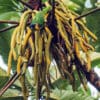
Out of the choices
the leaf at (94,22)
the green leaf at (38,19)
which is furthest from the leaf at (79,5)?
the green leaf at (38,19)

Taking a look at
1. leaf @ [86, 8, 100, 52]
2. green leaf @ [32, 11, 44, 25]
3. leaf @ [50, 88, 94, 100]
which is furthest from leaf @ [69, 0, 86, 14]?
green leaf @ [32, 11, 44, 25]

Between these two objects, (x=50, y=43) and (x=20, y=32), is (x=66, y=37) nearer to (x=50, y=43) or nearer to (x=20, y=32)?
(x=50, y=43)

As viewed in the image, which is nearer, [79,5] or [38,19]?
[38,19]

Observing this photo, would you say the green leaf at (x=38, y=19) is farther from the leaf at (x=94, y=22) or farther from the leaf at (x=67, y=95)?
the leaf at (x=94, y=22)

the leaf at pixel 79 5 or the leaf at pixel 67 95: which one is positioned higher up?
the leaf at pixel 79 5

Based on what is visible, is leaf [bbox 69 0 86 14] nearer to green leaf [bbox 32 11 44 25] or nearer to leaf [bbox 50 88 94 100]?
leaf [bbox 50 88 94 100]

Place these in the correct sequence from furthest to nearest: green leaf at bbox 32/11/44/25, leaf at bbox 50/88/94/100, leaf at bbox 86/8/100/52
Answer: leaf at bbox 86/8/100/52 → leaf at bbox 50/88/94/100 → green leaf at bbox 32/11/44/25

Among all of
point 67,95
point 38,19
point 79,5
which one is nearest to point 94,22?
point 79,5

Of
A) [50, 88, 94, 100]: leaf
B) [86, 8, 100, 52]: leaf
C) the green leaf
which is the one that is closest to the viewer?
the green leaf

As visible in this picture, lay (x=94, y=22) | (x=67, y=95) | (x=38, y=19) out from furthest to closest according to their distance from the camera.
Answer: (x=94, y=22), (x=67, y=95), (x=38, y=19)

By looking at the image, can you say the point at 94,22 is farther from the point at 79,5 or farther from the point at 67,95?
the point at 67,95

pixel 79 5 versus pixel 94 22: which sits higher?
pixel 79 5

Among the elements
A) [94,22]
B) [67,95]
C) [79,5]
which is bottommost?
[67,95]

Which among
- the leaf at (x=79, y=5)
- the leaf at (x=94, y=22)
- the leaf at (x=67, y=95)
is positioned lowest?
the leaf at (x=67, y=95)
